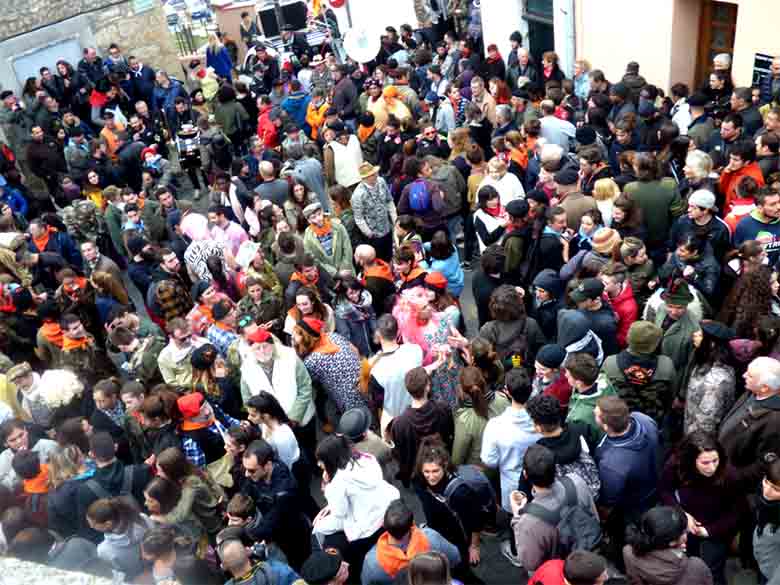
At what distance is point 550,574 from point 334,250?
439 centimetres

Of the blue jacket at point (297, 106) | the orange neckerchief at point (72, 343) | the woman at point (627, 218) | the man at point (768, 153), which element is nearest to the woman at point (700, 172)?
the man at point (768, 153)

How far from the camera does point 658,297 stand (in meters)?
5.36

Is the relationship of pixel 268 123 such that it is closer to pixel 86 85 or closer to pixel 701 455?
pixel 86 85

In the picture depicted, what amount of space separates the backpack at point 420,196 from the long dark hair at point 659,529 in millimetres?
4643

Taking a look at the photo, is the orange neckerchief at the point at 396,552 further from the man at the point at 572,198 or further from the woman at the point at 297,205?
the woman at the point at 297,205

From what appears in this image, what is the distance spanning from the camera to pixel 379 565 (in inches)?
151

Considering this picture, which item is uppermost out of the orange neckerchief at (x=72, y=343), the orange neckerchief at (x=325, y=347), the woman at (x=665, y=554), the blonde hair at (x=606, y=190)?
the blonde hair at (x=606, y=190)

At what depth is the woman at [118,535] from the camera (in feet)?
13.9

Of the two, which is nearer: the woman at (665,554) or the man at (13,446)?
the woman at (665,554)

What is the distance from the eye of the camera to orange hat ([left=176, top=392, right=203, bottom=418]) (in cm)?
509

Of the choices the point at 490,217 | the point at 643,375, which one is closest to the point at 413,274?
the point at 490,217

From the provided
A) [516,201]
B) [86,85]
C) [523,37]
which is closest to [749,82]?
[516,201]

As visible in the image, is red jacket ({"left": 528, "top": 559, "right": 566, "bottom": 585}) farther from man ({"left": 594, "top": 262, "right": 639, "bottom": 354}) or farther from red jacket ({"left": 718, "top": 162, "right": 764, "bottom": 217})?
red jacket ({"left": 718, "top": 162, "right": 764, "bottom": 217})

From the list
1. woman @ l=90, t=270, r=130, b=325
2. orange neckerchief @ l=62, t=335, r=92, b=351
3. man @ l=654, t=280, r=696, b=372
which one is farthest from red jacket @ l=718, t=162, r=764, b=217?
orange neckerchief @ l=62, t=335, r=92, b=351
